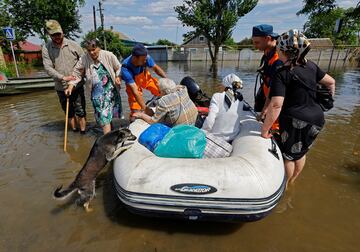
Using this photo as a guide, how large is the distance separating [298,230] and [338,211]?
2.10ft

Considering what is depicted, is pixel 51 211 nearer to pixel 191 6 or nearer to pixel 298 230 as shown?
pixel 298 230

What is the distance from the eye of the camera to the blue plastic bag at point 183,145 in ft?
8.31

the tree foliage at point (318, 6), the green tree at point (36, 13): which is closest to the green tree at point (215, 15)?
the tree foliage at point (318, 6)

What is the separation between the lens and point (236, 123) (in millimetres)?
2998

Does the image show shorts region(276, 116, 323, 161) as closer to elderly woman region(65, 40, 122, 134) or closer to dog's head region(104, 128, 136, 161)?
dog's head region(104, 128, 136, 161)

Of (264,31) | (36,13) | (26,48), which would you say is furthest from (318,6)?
(26,48)

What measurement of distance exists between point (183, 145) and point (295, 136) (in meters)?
1.15

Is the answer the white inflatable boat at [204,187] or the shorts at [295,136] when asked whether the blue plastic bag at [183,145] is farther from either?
the shorts at [295,136]

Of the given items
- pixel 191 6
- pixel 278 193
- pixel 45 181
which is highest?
pixel 191 6

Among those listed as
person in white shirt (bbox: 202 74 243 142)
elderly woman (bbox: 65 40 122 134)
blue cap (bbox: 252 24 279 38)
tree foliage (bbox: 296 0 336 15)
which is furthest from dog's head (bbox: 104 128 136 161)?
tree foliage (bbox: 296 0 336 15)

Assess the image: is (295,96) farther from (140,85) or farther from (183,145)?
(140,85)

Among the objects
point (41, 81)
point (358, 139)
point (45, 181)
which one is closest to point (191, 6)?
point (41, 81)

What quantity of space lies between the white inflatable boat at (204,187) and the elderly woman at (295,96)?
41cm

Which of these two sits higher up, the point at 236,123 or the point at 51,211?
the point at 236,123
